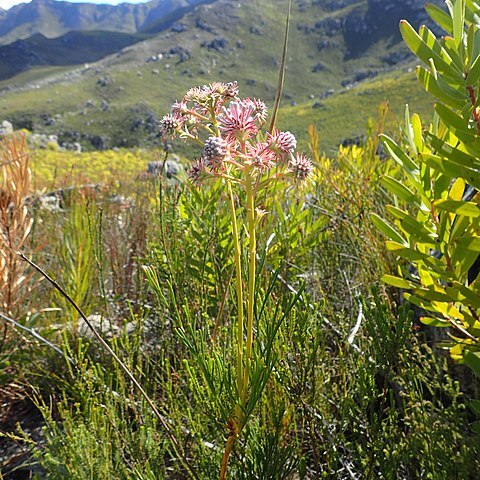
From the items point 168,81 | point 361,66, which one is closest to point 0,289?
point 168,81

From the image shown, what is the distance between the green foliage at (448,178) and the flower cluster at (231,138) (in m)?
0.21

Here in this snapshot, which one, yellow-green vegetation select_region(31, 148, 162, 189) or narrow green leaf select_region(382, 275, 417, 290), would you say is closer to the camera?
narrow green leaf select_region(382, 275, 417, 290)

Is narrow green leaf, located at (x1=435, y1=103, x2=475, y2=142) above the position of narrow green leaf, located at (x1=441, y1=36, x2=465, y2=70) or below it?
below

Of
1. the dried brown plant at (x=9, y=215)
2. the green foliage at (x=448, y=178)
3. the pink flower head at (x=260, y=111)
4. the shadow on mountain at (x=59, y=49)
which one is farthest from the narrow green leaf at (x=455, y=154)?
the shadow on mountain at (x=59, y=49)

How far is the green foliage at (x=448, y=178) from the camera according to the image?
33.8 inches

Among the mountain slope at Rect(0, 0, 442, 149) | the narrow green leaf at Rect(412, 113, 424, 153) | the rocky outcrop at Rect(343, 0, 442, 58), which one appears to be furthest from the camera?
the rocky outcrop at Rect(343, 0, 442, 58)

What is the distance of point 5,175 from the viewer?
181 cm

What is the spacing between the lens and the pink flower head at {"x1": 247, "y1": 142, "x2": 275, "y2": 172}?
884mm

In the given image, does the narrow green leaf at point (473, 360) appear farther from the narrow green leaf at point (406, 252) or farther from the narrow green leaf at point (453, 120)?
the narrow green leaf at point (453, 120)

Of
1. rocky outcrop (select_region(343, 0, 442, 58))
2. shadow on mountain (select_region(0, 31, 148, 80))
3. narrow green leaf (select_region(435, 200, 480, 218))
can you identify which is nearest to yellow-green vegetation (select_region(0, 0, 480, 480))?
narrow green leaf (select_region(435, 200, 480, 218))

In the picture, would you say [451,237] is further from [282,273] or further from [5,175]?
[5,175]

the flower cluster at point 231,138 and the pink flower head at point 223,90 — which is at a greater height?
the pink flower head at point 223,90

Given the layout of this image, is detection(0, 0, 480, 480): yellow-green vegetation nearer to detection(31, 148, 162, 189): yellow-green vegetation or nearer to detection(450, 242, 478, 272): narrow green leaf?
detection(450, 242, 478, 272): narrow green leaf

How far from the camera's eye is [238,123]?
0.91 metres
